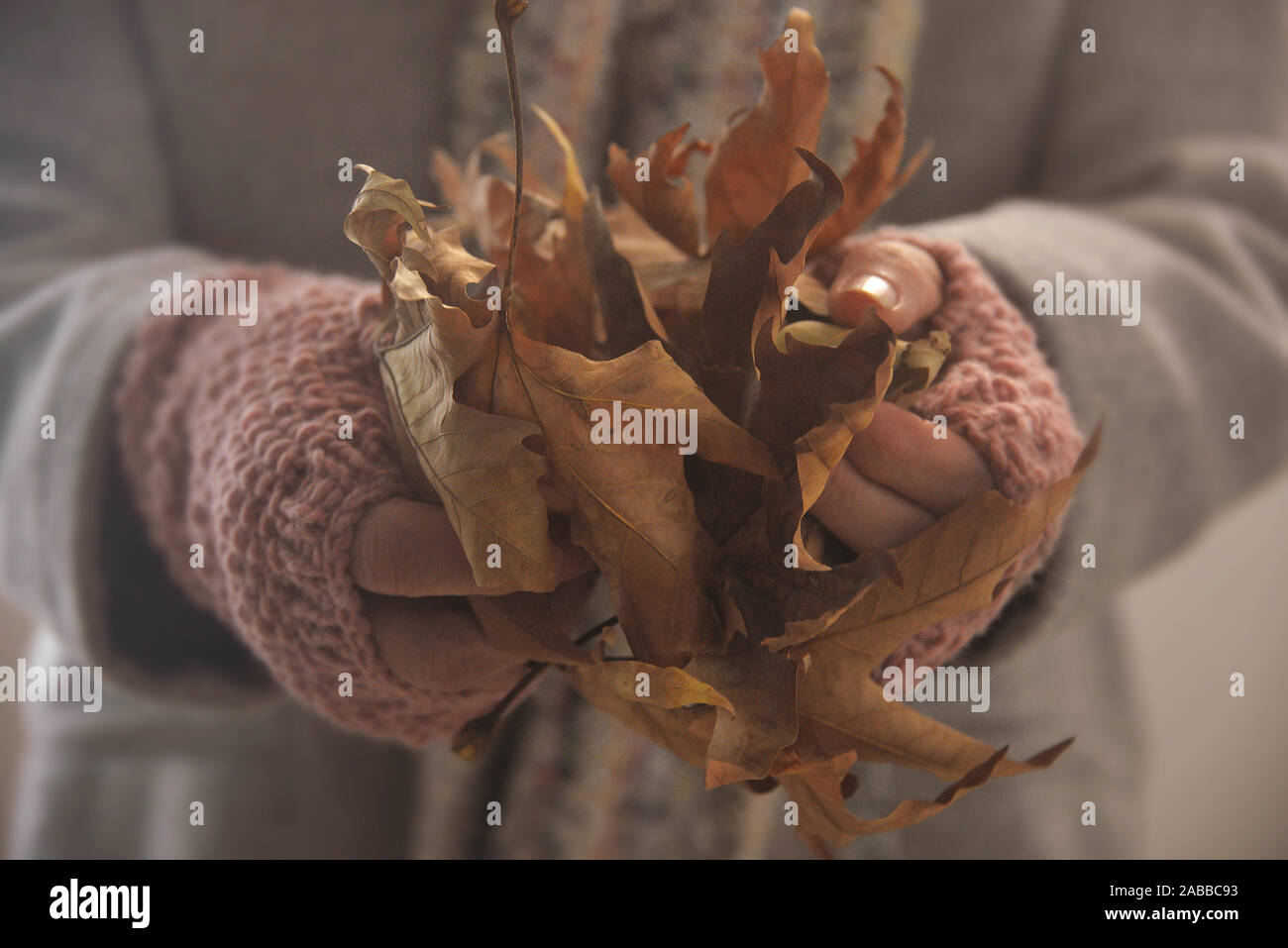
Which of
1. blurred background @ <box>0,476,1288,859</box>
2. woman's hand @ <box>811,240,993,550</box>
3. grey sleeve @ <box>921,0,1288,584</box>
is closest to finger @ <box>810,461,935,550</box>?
woman's hand @ <box>811,240,993,550</box>

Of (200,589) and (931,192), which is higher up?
(931,192)

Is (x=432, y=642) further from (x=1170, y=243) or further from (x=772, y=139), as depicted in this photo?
(x=1170, y=243)

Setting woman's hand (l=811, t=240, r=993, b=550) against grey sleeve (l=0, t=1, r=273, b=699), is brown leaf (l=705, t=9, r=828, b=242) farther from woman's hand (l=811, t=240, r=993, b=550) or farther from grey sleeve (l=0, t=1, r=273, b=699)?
grey sleeve (l=0, t=1, r=273, b=699)

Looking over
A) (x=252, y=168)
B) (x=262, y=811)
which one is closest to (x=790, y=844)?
(x=262, y=811)

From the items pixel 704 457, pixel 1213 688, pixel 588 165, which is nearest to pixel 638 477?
pixel 704 457

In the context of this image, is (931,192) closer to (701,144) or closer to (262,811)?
(701,144)

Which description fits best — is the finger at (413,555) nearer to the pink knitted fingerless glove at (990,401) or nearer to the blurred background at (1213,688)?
the pink knitted fingerless glove at (990,401)
